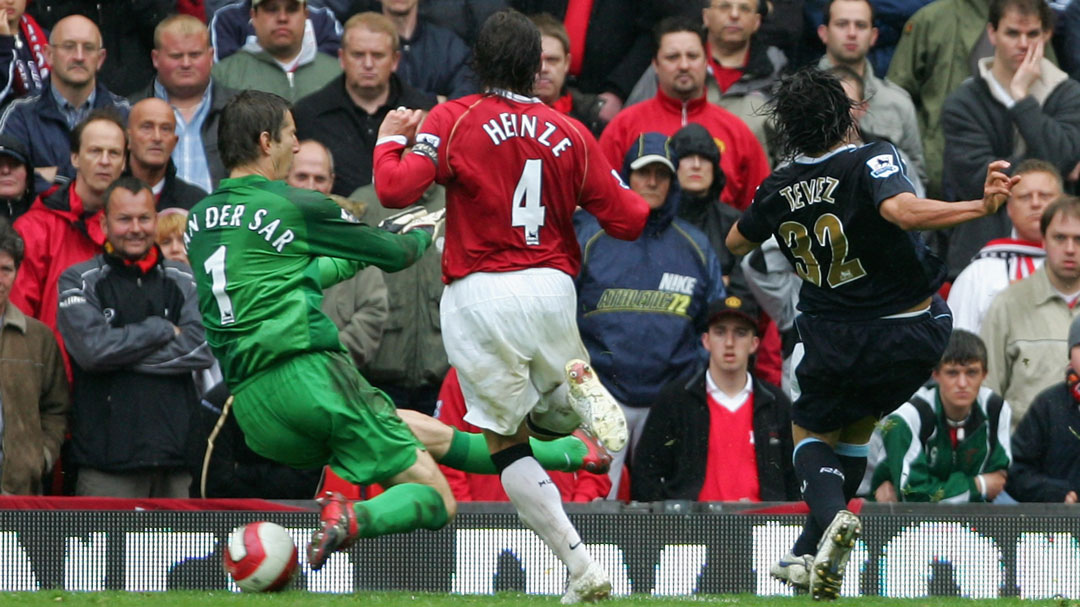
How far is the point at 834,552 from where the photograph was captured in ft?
22.7

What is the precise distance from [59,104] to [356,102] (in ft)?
6.78

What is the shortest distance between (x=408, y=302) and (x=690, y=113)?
2561 mm

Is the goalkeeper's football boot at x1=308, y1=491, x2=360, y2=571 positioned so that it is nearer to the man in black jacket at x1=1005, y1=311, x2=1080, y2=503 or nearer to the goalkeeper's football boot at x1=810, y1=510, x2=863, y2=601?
the goalkeeper's football boot at x1=810, y1=510, x2=863, y2=601

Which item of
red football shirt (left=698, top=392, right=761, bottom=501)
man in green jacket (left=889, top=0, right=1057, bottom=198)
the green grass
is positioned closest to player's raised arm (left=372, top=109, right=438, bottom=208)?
the green grass

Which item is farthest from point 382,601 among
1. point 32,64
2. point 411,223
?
point 32,64

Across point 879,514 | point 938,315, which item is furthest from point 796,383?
point 879,514

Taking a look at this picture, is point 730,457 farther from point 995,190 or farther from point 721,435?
point 995,190

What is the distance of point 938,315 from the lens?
7.50 m

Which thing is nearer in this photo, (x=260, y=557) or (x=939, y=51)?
(x=260, y=557)

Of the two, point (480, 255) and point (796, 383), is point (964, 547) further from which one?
point (480, 255)

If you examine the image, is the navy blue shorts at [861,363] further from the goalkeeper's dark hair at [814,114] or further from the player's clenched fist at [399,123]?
the player's clenched fist at [399,123]

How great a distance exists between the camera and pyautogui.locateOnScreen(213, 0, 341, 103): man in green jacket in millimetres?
11883

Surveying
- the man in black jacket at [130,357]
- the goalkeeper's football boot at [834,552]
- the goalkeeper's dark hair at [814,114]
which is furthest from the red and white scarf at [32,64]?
the goalkeeper's football boot at [834,552]

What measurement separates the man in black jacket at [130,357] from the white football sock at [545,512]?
3271 millimetres
